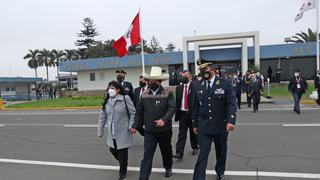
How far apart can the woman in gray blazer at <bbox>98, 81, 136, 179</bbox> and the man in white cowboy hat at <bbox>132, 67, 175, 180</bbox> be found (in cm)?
32

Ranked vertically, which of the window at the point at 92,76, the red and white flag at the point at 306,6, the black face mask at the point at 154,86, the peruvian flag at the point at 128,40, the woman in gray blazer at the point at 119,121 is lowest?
the woman in gray blazer at the point at 119,121

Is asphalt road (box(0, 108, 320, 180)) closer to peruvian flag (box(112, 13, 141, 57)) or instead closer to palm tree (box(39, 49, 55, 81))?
peruvian flag (box(112, 13, 141, 57))

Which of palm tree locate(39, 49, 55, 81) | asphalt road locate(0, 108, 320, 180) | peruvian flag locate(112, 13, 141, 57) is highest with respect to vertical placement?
palm tree locate(39, 49, 55, 81)

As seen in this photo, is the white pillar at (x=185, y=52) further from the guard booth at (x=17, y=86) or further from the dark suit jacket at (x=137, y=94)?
the guard booth at (x=17, y=86)

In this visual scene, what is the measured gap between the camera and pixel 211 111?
4672 mm

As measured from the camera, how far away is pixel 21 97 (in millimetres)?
41219

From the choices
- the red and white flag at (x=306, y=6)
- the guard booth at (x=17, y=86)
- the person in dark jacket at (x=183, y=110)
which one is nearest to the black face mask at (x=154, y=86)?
the person in dark jacket at (x=183, y=110)

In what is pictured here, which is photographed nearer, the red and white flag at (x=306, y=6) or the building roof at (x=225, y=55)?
the red and white flag at (x=306, y=6)

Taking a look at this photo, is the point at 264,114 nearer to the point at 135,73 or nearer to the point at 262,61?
the point at 262,61

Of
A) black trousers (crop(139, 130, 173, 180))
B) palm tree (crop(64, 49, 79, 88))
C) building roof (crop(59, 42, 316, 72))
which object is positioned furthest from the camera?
palm tree (crop(64, 49, 79, 88))

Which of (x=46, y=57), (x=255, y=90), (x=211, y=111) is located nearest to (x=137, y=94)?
(x=211, y=111)

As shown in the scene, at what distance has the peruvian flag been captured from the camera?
15.5 metres

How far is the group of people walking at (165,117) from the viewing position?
467 centimetres

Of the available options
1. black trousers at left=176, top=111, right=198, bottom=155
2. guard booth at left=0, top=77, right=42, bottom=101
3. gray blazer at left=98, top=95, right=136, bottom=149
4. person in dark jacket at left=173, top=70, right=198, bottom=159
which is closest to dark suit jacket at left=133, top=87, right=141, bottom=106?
person in dark jacket at left=173, top=70, right=198, bottom=159
